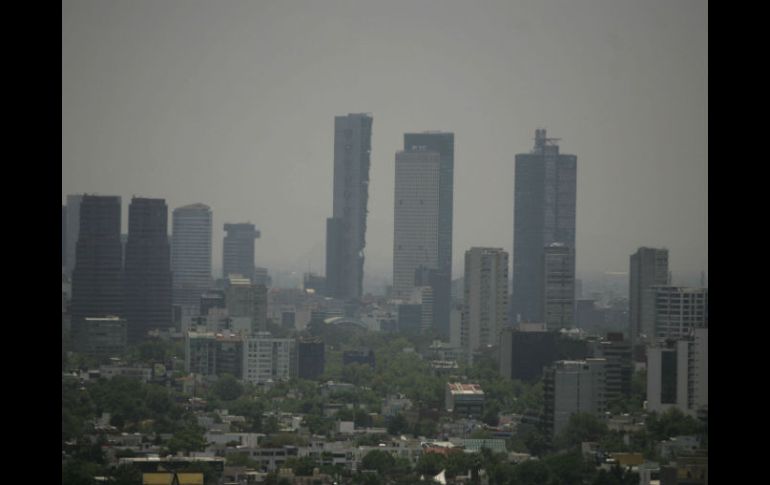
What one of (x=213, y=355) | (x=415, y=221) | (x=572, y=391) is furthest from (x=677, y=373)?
Result: (x=415, y=221)

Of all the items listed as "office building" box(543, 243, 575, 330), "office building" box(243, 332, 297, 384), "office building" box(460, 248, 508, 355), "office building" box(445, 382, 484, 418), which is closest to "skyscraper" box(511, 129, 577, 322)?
"office building" box(543, 243, 575, 330)

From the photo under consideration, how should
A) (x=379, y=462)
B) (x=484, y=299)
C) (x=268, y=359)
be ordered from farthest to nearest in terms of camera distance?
(x=484, y=299)
(x=268, y=359)
(x=379, y=462)

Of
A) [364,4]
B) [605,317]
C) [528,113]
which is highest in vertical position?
[364,4]

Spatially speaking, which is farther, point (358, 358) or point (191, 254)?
point (191, 254)

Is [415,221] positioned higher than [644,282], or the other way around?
[415,221]

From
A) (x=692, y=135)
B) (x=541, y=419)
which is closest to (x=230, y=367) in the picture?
(x=541, y=419)

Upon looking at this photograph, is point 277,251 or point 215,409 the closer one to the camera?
point 215,409

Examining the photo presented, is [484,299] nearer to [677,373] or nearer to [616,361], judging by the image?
[616,361]

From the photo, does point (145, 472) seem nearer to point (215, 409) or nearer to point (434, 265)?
point (215, 409)
